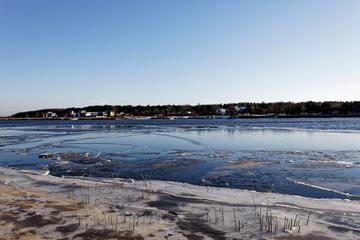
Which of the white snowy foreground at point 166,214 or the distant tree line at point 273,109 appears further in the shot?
the distant tree line at point 273,109

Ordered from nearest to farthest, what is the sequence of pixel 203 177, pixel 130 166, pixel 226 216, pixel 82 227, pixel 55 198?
pixel 82 227, pixel 226 216, pixel 55 198, pixel 203 177, pixel 130 166

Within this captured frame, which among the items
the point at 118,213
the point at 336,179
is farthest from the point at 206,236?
the point at 336,179

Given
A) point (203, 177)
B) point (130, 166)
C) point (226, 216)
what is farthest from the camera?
point (130, 166)

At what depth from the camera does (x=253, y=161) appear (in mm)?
Answer: 11641

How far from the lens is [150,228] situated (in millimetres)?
4484

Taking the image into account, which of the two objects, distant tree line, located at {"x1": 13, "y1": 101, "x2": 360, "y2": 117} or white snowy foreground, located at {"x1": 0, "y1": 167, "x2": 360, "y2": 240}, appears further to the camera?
distant tree line, located at {"x1": 13, "y1": 101, "x2": 360, "y2": 117}

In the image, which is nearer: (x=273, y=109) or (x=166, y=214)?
(x=166, y=214)

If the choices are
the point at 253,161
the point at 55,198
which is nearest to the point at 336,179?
the point at 253,161

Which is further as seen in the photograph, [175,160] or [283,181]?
[175,160]

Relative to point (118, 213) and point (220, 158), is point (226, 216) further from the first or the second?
point (220, 158)

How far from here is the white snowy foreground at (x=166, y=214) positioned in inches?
169

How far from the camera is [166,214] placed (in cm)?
522

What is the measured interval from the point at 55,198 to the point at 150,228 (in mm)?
3179

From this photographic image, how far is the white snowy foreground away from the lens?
4281 mm
